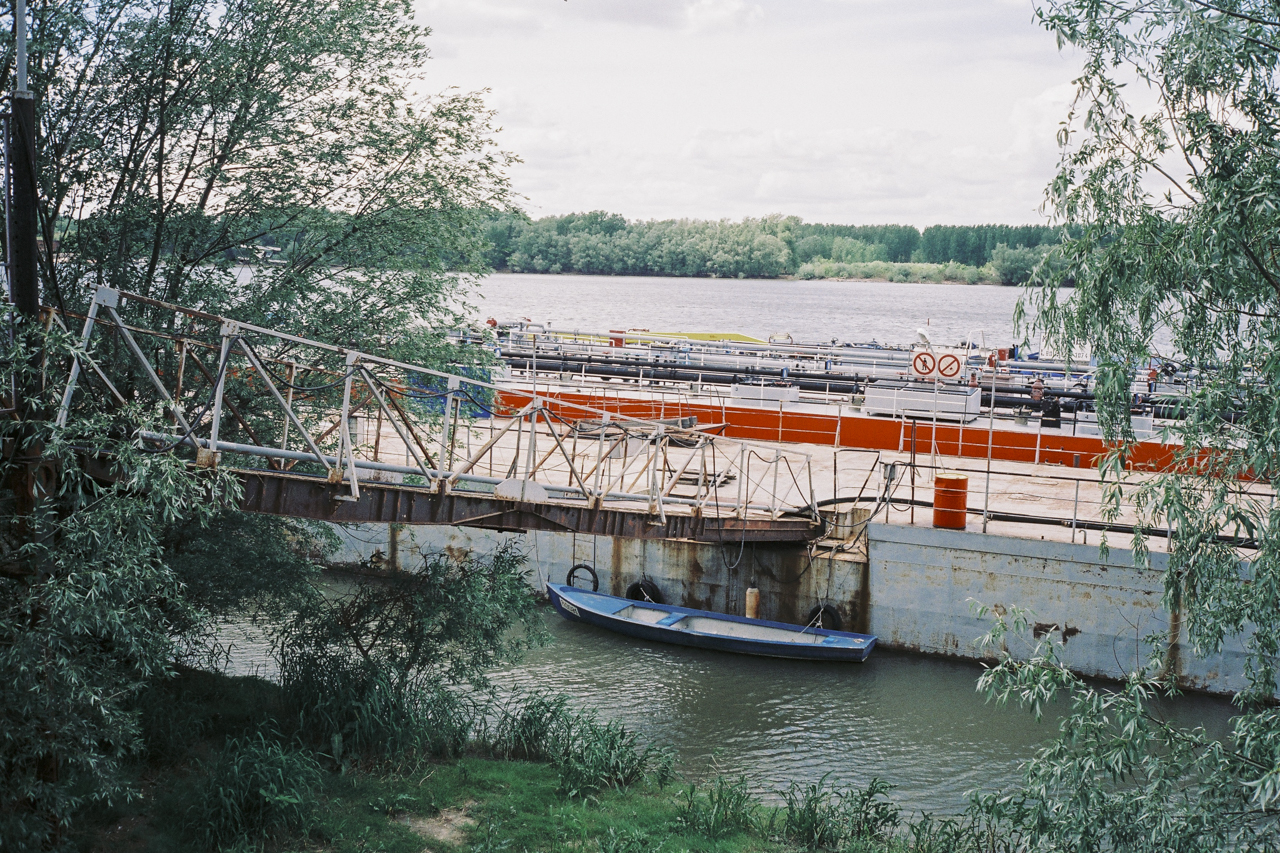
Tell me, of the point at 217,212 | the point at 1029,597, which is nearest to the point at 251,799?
the point at 217,212

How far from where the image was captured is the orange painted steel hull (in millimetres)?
27469

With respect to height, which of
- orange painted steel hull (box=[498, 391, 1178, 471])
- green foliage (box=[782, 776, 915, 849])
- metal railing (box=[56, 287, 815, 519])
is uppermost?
metal railing (box=[56, 287, 815, 519])

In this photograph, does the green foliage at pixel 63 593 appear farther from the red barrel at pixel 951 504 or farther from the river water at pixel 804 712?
the red barrel at pixel 951 504

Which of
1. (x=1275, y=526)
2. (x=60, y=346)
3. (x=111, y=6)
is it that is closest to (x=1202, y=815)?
(x=1275, y=526)

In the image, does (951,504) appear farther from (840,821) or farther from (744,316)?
(744,316)

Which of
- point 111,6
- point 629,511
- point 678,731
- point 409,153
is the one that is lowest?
point 678,731

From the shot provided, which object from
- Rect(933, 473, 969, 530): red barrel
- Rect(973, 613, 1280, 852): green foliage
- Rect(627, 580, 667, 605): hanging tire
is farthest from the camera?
Rect(627, 580, 667, 605): hanging tire

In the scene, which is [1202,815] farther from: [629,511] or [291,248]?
[291,248]

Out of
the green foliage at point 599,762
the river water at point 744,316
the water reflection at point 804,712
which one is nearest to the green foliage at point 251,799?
the green foliage at point 599,762

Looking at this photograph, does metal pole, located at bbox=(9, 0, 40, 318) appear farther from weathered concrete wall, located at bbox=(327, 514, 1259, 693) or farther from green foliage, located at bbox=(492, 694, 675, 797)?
weathered concrete wall, located at bbox=(327, 514, 1259, 693)

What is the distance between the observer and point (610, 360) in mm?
42938

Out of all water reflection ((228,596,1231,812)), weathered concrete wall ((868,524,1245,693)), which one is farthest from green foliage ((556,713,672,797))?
weathered concrete wall ((868,524,1245,693))

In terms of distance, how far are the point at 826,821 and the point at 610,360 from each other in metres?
32.1

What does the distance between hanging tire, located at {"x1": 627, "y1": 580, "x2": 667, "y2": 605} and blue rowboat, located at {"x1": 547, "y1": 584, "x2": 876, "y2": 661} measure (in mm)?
465
